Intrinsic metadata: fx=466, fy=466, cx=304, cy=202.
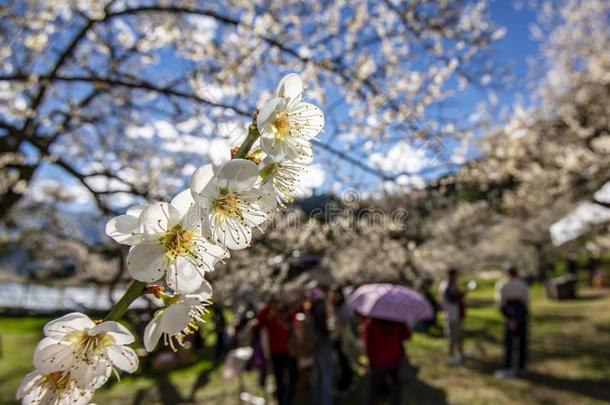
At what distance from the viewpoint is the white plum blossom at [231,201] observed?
759 mm

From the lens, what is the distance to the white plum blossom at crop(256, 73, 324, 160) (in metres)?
0.78

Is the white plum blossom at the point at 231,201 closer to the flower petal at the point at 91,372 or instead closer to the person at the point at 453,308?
the flower petal at the point at 91,372

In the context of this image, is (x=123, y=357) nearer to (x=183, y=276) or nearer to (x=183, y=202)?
(x=183, y=276)

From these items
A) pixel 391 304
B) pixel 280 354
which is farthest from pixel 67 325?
pixel 280 354

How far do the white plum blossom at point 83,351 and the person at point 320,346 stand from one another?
399 centimetres

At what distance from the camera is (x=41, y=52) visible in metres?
5.44

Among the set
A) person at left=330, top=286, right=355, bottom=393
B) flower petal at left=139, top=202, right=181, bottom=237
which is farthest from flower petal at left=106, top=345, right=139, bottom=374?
person at left=330, top=286, right=355, bottom=393

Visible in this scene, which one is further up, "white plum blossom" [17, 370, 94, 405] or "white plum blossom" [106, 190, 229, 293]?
"white plum blossom" [106, 190, 229, 293]

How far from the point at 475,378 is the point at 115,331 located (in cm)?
653

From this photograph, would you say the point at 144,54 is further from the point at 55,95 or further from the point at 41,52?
the point at 55,95

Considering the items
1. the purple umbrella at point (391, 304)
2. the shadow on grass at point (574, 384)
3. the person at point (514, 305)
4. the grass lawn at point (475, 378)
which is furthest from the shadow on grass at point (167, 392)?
the person at point (514, 305)

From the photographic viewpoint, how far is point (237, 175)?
0.77m

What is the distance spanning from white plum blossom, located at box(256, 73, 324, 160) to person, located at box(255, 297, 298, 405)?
4.28 m

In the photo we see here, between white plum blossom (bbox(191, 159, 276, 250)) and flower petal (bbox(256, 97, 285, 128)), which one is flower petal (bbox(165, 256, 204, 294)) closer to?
white plum blossom (bbox(191, 159, 276, 250))
